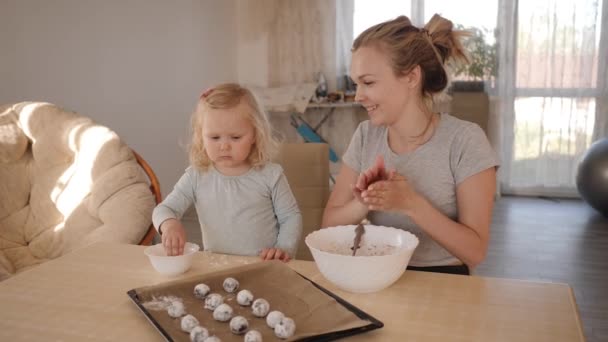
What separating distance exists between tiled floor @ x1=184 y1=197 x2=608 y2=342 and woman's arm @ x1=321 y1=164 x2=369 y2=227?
59.5 inches

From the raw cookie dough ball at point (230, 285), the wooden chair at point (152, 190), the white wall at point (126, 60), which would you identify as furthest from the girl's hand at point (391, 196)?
the white wall at point (126, 60)

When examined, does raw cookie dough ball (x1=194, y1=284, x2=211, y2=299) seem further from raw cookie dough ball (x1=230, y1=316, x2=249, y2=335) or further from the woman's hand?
the woman's hand

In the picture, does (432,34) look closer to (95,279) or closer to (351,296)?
(351,296)

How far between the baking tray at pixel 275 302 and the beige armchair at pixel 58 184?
1027 mm

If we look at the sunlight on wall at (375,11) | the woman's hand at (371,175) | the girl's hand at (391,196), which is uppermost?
the sunlight on wall at (375,11)

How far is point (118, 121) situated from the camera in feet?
14.5

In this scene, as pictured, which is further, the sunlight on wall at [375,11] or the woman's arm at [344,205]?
the sunlight on wall at [375,11]

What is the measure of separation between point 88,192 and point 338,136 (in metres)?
3.07

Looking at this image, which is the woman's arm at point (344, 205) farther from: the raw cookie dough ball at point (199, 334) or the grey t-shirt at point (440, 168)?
the raw cookie dough ball at point (199, 334)

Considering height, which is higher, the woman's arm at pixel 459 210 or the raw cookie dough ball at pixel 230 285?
the woman's arm at pixel 459 210

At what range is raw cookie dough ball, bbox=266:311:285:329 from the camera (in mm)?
911

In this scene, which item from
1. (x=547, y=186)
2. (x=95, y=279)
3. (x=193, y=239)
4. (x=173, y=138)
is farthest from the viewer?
(x=547, y=186)

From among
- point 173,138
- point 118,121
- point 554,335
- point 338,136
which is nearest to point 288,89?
point 338,136

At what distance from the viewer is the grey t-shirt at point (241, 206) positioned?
5.30 ft
